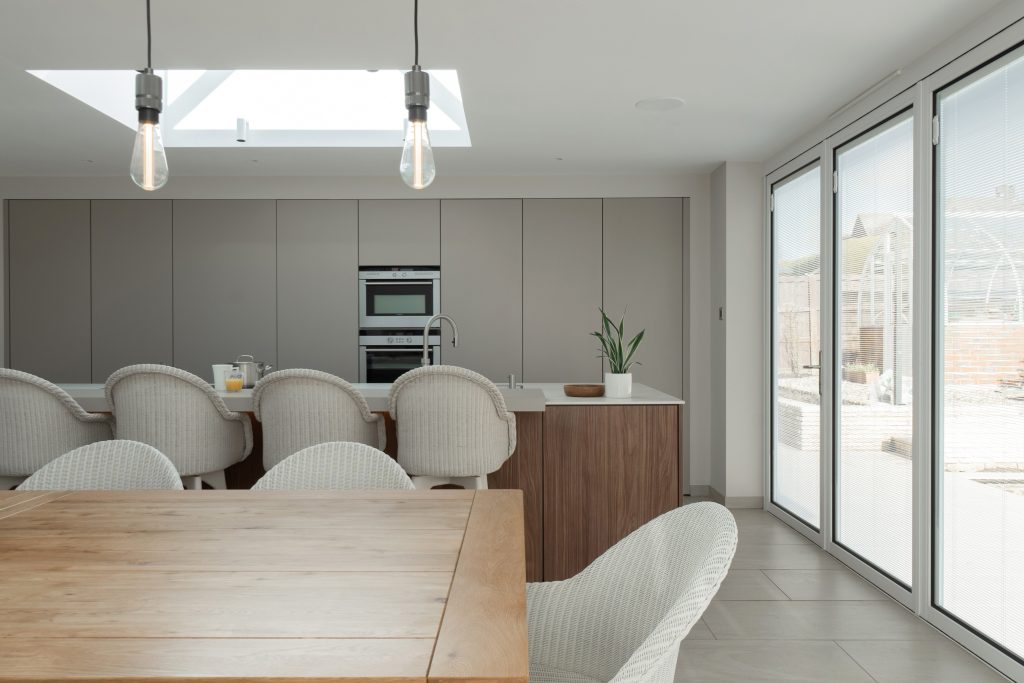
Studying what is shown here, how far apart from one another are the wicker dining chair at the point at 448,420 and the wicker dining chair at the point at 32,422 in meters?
1.20

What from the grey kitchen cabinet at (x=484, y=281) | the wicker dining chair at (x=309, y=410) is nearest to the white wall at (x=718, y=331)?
the grey kitchen cabinet at (x=484, y=281)

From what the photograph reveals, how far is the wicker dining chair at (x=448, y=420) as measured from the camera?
2701 mm

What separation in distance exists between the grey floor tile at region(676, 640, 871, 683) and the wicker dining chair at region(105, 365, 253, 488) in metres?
A: 1.89

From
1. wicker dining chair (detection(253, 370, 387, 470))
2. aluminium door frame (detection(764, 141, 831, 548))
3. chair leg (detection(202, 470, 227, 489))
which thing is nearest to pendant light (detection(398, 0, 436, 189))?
wicker dining chair (detection(253, 370, 387, 470))

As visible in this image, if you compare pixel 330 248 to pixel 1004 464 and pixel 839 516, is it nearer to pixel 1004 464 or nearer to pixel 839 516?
pixel 839 516

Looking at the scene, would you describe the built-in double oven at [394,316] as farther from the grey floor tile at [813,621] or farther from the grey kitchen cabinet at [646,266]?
the grey floor tile at [813,621]

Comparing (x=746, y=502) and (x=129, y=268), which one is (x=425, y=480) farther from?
(x=129, y=268)

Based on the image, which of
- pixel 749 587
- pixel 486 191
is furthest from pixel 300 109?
pixel 749 587

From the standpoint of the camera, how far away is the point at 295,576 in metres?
1.18

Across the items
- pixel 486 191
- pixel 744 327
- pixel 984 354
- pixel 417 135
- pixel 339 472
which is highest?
pixel 486 191

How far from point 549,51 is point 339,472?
1.83m

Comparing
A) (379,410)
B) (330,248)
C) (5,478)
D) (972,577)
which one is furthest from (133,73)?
(972,577)

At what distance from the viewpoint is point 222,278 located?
5340 mm

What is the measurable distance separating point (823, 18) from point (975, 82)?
0.60m
